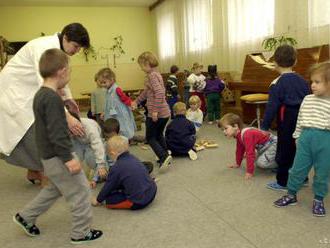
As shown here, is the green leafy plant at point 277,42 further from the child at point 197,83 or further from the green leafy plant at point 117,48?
the green leafy plant at point 117,48

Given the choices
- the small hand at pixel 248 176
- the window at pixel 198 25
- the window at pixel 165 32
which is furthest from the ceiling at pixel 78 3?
the small hand at pixel 248 176

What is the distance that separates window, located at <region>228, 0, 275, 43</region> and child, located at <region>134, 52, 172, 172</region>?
3192 millimetres

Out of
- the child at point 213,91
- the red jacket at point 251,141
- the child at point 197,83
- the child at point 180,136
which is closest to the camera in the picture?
the red jacket at point 251,141

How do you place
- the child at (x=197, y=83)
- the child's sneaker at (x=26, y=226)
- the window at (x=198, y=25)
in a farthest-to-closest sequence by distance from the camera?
the window at (x=198, y=25) < the child at (x=197, y=83) < the child's sneaker at (x=26, y=226)

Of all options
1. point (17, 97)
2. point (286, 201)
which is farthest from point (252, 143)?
point (17, 97)

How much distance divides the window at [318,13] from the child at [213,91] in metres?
1.86

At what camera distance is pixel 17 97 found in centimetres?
281

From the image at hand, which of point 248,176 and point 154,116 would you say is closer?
point 248,176

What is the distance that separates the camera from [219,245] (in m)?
1.92

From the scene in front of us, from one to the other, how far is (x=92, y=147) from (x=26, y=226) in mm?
879

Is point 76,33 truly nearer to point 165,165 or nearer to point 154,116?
point 154,116

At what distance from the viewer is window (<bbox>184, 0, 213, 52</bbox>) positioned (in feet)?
26.7

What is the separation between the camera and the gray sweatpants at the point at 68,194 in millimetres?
1909

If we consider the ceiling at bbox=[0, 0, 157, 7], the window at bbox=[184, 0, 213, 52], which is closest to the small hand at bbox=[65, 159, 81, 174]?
the window at bbox=[184, 0, 213, 52]
